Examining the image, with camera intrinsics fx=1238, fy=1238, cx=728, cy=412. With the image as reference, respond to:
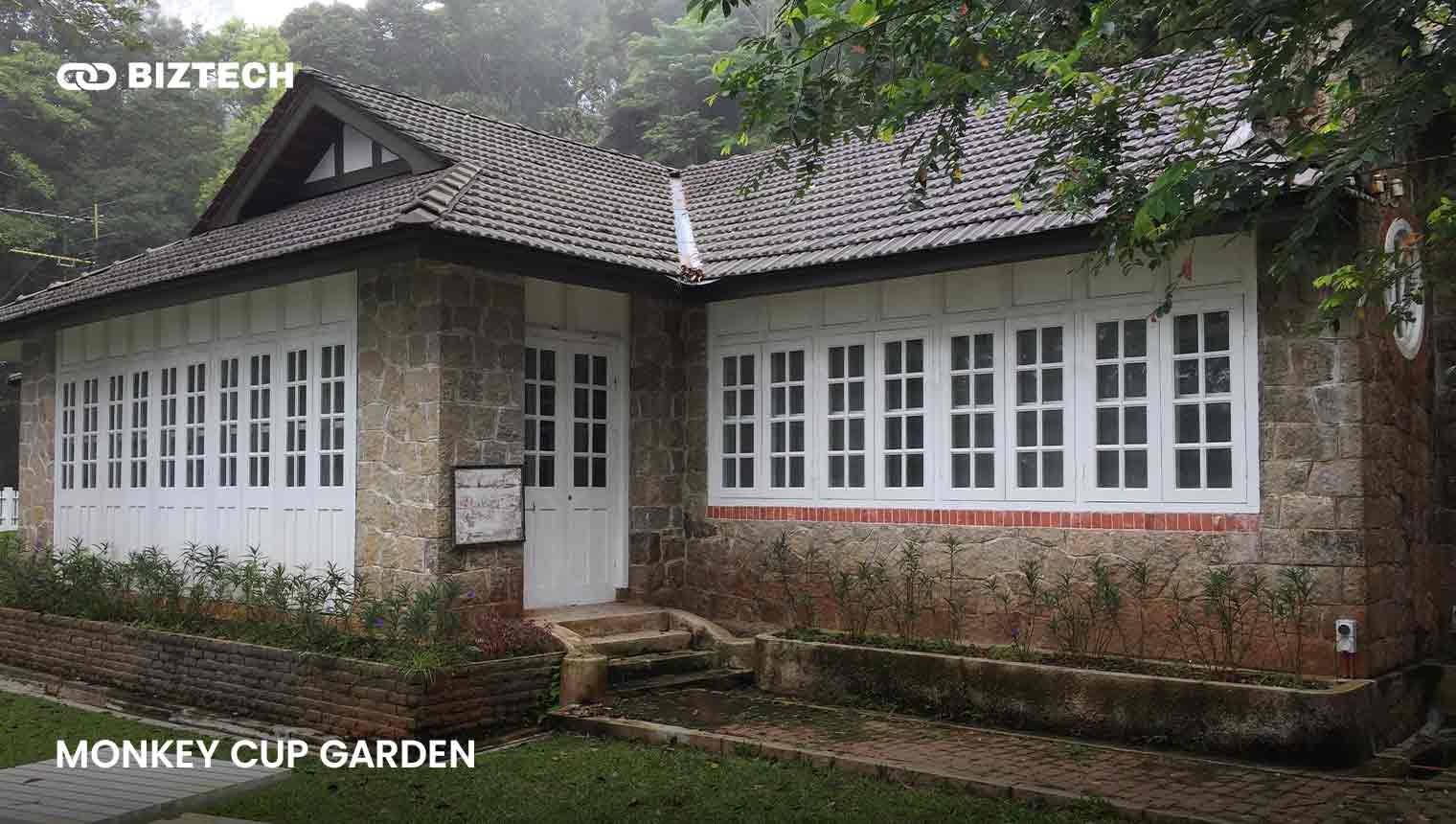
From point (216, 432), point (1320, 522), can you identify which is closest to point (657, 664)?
point (1320, 522)

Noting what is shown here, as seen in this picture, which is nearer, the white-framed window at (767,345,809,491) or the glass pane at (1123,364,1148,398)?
Answer: the glass pane at (1123,364,1148,398)

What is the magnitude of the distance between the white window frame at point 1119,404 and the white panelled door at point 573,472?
4.38 metres

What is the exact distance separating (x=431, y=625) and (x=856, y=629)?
11.7ft

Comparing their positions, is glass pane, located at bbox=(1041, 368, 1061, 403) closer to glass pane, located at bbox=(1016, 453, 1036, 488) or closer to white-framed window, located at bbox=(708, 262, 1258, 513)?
white-framed window, located at bbox=(708, 262, 1258, 513)

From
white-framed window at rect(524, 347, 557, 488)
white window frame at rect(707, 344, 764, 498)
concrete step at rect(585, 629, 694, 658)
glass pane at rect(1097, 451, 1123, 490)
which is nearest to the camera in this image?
glass pane at rect(1097, 451, 1123, 490)

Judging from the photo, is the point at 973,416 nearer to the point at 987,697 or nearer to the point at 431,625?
the point at 987,697

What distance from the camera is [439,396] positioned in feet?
32.3

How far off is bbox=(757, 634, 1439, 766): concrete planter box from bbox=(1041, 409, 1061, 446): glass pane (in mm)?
1849

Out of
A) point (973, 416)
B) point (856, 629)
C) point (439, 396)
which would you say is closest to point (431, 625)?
point (439, 396)

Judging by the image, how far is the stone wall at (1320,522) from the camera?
27.0 ft

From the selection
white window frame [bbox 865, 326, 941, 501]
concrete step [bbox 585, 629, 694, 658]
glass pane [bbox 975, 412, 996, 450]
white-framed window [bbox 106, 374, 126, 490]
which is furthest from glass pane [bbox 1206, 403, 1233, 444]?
white-framed window [bbox 106, 374, 126, 490]

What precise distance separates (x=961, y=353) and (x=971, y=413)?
0.51 m

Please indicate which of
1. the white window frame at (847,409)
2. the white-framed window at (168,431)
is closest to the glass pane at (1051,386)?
the white window frame at (847,409)

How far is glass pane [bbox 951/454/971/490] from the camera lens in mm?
10075
